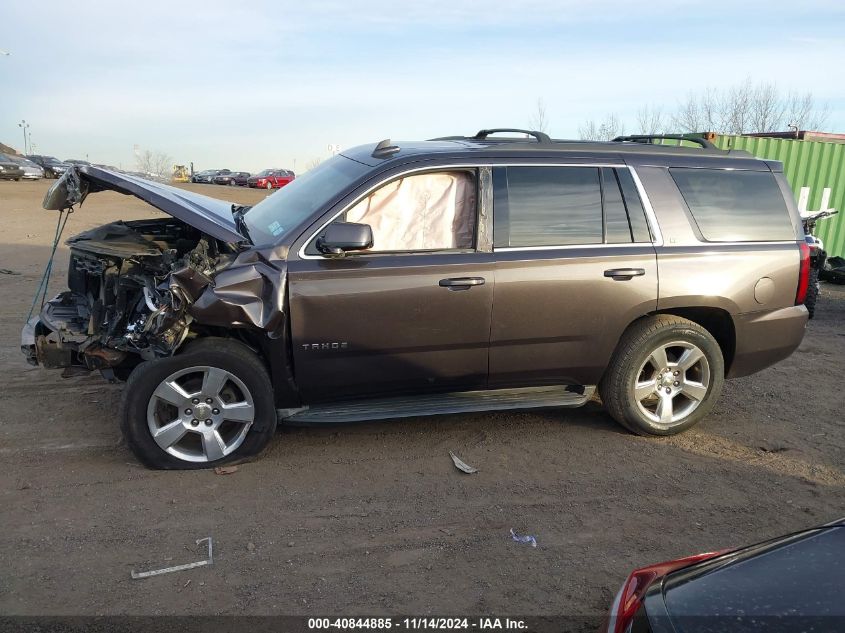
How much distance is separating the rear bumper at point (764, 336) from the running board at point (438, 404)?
113cm

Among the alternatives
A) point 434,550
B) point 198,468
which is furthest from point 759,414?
point 198,468

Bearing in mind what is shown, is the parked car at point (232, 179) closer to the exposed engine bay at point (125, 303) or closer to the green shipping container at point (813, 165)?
the green shipping container at point (813, 165)

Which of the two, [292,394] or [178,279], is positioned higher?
[178,279]

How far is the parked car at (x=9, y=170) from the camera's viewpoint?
32375mm

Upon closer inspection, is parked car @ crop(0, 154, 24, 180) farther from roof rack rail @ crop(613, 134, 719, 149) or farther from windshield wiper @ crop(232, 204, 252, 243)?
roof rack rail @ crop(613, 134, 719, 149)

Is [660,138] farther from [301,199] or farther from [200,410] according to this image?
[200,410]

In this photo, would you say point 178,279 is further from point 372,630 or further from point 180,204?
point 372,630

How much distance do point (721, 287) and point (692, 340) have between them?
41 centimetres

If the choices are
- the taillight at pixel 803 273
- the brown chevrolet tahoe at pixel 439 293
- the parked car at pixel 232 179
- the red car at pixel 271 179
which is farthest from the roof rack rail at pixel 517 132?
the parked car at pixel 232 179

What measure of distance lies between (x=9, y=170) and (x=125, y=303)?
34.0 m

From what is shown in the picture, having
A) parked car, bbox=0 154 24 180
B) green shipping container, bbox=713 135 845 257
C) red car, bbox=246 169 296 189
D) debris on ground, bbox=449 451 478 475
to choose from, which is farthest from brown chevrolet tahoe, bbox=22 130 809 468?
red car, bbox=246 169 296 189

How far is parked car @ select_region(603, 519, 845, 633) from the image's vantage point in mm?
1759

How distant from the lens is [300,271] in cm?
406

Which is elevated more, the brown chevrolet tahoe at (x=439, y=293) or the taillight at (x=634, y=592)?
the brown chevrolet tahoe at (x=439, y=293)
